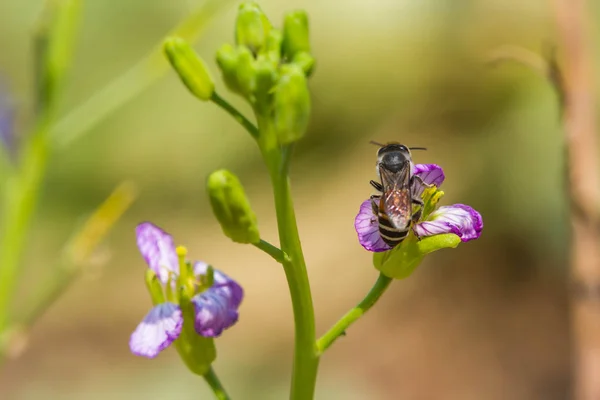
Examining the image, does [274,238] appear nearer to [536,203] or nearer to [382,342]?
[382,342]

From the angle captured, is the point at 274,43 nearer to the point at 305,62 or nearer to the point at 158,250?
the point at 305,62

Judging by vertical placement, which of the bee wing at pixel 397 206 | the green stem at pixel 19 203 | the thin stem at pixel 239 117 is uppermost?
the green stem at pixel 19 203

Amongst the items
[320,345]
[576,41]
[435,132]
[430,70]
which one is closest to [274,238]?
[435,132]

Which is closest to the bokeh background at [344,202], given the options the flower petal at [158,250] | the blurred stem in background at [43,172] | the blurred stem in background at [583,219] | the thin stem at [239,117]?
the blurred stem in background at [43,172]

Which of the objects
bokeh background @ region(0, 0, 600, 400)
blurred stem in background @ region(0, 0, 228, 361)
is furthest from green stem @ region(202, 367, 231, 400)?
bokeh background @ region(0, 0, 600, 400)

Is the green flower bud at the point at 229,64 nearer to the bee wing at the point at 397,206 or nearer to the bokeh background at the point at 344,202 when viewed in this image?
the bee wing at the point at 397,206
